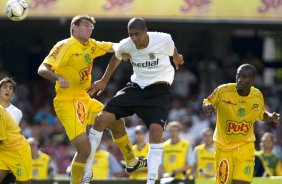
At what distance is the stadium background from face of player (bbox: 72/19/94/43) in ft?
23.0

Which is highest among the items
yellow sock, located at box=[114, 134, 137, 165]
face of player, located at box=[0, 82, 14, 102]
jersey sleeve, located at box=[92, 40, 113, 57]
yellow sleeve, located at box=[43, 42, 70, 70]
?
jersey sleeve, located at box=[92, 40, 113, 57]

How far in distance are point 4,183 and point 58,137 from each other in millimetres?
7385

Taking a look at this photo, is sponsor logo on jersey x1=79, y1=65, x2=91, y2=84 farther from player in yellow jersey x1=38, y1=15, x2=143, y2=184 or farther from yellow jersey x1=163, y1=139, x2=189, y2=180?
yellow jersey x1=163, y1=139, x2=189, y2=180

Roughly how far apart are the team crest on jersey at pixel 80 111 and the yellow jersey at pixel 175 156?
537 centimetres

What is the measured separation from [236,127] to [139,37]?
215 cm

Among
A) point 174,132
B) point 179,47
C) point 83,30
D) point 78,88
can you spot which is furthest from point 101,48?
point 179,47

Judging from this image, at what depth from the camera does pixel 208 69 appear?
24406mm

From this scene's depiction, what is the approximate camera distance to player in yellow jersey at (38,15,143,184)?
13.8 metres

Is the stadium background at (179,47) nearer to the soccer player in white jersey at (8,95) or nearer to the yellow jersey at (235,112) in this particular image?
the soccer player in white jersey at (8,95)

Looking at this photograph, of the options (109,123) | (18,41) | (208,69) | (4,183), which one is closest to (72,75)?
(109,123)

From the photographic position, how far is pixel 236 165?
14242 millimetres

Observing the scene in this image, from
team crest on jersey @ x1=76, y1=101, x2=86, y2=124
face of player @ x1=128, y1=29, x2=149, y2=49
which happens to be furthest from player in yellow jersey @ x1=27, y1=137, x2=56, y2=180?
face of player @ x1=128, y1=29, x2=149, y2=49

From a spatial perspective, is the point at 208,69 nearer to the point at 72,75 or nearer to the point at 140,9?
the point at 140,9

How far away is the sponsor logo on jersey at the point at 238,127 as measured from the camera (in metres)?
14.3
